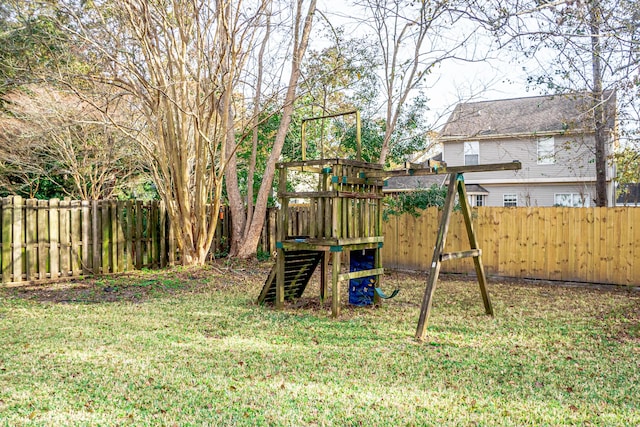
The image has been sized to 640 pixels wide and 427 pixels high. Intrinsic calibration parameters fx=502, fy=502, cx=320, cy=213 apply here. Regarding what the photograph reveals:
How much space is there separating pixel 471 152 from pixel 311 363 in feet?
64.3

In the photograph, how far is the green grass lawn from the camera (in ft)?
12.1

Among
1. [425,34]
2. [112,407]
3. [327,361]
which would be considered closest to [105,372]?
[112,407]

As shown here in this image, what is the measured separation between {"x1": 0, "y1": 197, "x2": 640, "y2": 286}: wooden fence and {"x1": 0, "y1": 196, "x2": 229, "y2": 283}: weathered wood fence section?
0.02 meters

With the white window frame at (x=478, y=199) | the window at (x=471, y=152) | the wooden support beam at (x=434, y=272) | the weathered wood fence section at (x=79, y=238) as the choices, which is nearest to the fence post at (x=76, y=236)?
the weathered wood fence section at (x=79, y=238)

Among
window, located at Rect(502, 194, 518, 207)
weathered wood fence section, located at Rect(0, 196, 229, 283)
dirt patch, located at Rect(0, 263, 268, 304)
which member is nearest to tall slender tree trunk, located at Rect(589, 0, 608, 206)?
dirt patch, located at Rect(0, 263, 268, 304)

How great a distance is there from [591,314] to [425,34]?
24.6 feet

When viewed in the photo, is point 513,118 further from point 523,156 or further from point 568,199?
point 568,199

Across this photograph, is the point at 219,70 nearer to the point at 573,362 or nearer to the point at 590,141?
the point at 573,362

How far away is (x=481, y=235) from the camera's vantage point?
11.5 meters

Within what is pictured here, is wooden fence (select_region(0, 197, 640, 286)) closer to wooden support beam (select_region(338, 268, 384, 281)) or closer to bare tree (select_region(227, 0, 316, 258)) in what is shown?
bare tree (select_region(227, 0, 316, 258))

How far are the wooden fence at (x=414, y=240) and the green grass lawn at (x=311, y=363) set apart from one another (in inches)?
64.4

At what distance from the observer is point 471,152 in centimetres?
2270

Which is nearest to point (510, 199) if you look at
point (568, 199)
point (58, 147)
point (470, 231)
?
point (568, 199)

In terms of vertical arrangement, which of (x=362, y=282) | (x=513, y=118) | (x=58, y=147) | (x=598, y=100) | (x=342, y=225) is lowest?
(x=362, y=282)
